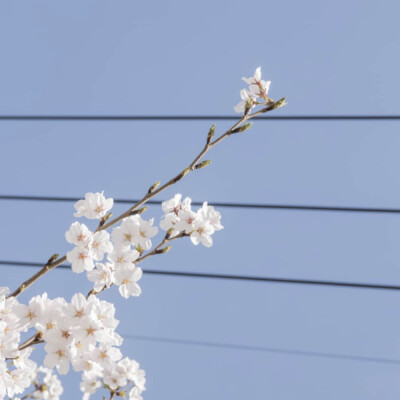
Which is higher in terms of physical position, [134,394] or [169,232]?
[169,232]

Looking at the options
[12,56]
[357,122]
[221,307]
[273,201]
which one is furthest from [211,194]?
[12,56]

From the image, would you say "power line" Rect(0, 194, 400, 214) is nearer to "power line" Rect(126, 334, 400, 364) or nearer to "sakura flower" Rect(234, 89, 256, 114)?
"power line" Rect(126, 334, 400, 364)

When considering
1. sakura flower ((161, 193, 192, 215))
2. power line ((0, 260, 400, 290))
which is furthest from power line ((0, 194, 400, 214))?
sakura flower ((161, 193, 192, 215))

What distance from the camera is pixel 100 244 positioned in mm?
933

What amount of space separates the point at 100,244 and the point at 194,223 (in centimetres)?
15

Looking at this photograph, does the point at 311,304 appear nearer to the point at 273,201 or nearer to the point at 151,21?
the point at 273,201

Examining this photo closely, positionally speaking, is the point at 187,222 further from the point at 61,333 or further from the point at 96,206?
the point at 61,333

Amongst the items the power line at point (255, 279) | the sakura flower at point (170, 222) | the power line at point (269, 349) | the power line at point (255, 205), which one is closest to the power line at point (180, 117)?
the power line at point (255, 205)

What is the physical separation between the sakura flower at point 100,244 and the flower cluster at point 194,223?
10cm

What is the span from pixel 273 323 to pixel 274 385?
0.76ft

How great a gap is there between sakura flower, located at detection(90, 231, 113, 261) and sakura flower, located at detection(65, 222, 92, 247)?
0.5 inches

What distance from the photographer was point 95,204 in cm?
97

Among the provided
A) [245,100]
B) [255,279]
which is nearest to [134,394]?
[245,100]

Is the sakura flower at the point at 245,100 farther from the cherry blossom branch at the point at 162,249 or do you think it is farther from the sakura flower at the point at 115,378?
the sakura flower at the point at 115,378
